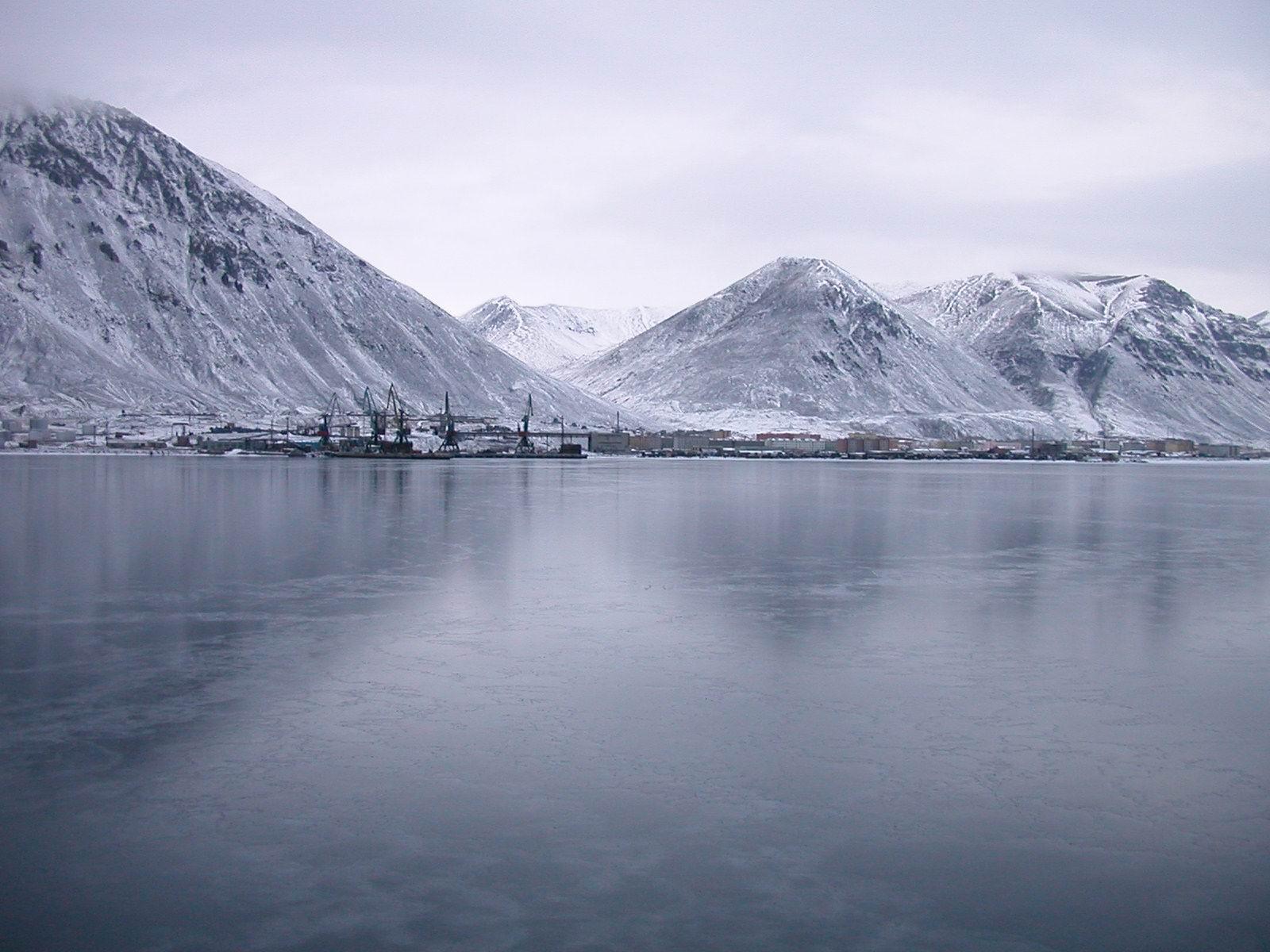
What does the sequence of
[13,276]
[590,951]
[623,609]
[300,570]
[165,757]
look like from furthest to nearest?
[13,276]
[300,570]
[623,609]
[165,757]
[590,951]

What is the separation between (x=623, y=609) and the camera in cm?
2041

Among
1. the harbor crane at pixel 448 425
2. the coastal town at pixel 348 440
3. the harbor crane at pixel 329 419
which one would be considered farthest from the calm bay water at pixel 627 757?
the harbor crane at pixel 329 419

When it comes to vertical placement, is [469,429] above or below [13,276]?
below

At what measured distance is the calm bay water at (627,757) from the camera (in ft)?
26.4

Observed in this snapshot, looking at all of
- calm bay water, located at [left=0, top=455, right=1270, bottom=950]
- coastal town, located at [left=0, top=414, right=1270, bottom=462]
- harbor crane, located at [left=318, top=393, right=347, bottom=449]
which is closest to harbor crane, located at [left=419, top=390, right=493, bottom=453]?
coastal town, located at [left=0, top=414, right=1270, bottom=462]

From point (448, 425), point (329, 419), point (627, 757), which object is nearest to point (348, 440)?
point (448, 425)

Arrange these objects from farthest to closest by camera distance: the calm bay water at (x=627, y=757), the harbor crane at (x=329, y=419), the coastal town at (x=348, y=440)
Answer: the harbor crane at (x=329, y=419)
the coastal town at (x=348, y=440)
the calm bay water at (x=627, y=757)

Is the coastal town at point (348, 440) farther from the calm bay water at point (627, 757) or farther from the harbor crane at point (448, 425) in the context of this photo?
the calm bay water at point (627, 757)

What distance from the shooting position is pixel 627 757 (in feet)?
37.2

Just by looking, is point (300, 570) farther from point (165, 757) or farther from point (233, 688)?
point (165, 757)

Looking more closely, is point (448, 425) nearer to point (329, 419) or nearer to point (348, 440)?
point (348, 440)

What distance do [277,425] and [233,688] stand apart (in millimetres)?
159872

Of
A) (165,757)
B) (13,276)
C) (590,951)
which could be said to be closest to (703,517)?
(165,757)

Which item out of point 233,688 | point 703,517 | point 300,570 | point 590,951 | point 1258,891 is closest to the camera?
point 590,951
